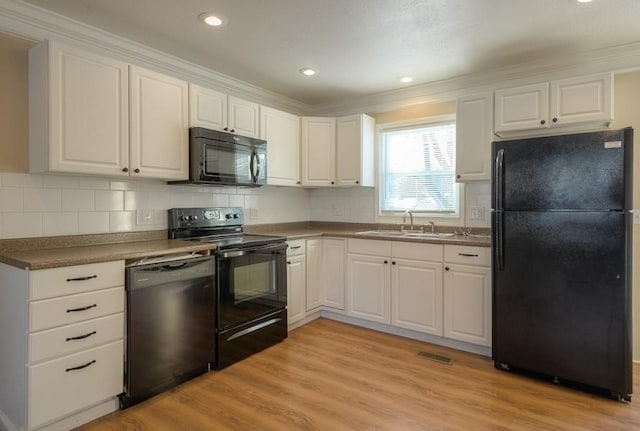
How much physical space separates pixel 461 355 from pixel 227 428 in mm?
1922

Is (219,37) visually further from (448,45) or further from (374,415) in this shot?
(374,415)

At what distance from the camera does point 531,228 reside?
248 cm

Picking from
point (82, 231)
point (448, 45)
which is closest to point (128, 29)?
point (82, 231)

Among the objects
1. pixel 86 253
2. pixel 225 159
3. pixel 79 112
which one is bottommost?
pixel 86 253

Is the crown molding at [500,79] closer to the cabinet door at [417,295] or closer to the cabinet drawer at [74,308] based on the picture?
the cabinet door at [417,295]

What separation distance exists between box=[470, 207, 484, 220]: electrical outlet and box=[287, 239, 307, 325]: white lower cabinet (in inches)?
64.5

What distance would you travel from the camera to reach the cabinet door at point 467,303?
113 inches

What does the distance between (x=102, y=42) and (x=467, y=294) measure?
3322 mm

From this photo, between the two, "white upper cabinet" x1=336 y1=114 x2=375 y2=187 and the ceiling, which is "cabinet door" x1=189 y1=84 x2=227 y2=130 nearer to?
the ceiling

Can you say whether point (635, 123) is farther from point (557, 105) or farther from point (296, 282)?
point (296, 282)

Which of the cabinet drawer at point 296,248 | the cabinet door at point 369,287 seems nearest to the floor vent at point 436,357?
the cabinet door at point 369,287

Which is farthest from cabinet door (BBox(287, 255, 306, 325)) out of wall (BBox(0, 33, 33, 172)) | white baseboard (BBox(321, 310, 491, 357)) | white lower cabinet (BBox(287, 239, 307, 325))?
wall (BBox(0, 33, 33, 172))

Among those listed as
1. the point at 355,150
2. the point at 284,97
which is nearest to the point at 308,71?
the point at 284,97

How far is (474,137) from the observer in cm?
314
